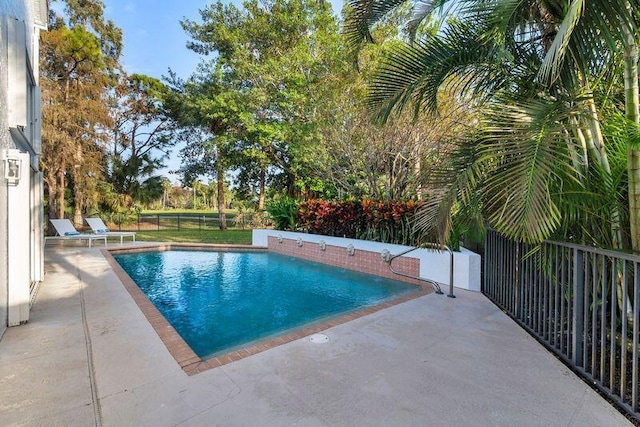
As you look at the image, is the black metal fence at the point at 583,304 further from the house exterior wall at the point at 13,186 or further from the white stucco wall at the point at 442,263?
the house exterior wall at the point at 13,186

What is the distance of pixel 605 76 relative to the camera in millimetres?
3803

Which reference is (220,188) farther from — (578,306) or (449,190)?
(578,306)

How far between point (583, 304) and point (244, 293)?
596 centimetres

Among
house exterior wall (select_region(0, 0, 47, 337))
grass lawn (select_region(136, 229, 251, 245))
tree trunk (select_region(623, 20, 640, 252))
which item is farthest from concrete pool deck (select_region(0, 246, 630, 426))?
grass lawn (select_region(136, 229, 251, 245))

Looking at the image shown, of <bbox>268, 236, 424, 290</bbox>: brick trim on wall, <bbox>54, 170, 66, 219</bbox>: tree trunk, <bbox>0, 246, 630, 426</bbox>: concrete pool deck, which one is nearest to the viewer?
<bbox>0, 246, 630, 426</bbox>: concrete pool deck

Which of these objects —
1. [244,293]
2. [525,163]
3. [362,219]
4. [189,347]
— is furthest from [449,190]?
[362,219]

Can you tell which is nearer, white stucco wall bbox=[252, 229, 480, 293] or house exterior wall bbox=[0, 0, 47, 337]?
house exterior wall bbox=[0, 0, 47, 337]

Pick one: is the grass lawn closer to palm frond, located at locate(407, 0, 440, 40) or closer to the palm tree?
palm frond, located at locate(407, 0, 440, 40)


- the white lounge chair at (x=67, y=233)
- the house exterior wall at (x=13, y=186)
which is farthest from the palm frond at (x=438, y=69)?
the white lounge chair at (x=67, y=233)

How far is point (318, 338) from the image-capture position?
13.4 feet

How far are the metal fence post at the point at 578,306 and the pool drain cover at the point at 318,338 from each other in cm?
262

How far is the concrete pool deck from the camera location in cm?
256

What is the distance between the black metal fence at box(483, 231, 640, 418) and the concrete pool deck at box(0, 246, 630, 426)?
8.1 inches

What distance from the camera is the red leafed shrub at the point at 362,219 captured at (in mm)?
8430
